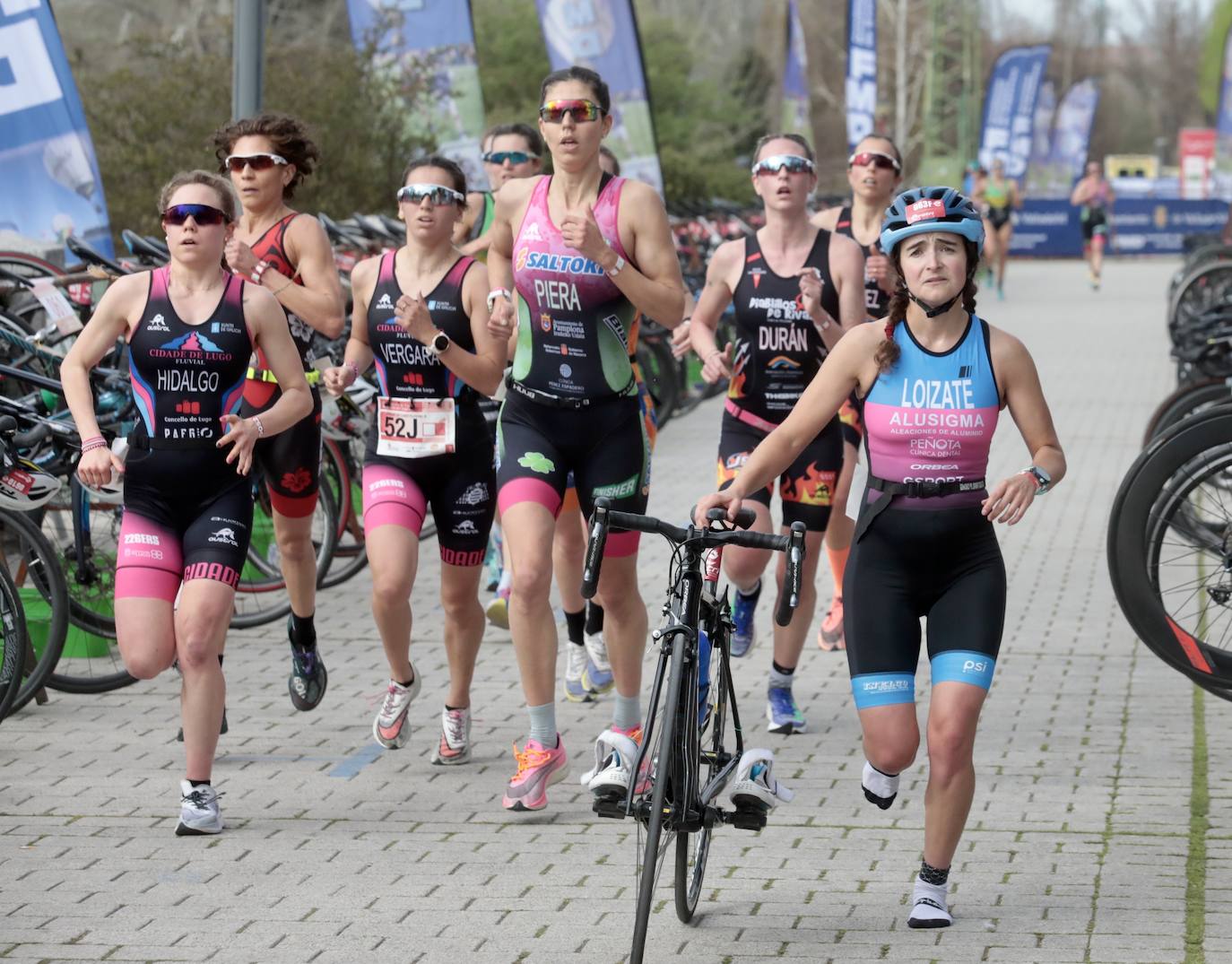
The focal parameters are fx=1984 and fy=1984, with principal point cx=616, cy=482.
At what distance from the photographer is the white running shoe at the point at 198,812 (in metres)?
5.88

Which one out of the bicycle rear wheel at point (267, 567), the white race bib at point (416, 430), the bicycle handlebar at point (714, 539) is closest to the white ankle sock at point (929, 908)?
the bicycle handlebar at point (714, 539)

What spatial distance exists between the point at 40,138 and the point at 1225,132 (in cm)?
4026

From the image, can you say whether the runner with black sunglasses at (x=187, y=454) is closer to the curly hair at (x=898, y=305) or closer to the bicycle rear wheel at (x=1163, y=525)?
the curly hair at (x=898, y=305)

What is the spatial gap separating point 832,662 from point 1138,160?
64222 millimetres

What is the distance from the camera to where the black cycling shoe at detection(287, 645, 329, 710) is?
719 centimetres

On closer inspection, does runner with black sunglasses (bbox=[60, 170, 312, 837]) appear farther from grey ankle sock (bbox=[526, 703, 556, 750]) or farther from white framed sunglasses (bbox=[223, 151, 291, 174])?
grey ankle sock (bbox=[526, 703, 556, 750])

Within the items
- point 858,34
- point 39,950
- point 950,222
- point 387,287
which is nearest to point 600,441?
point 387,287

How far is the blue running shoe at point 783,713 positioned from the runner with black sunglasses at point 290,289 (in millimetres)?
1638

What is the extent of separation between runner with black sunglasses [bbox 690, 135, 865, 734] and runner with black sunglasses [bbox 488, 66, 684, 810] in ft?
3.16

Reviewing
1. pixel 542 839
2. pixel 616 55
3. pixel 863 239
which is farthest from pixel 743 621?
pixel 616 55

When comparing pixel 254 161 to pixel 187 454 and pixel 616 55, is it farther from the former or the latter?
pixel 616 55

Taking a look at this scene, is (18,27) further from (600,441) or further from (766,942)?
(766,942)

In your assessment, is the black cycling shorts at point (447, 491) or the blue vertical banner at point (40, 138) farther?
the blue vertical banner at point (40, 138)

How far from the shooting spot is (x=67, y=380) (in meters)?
6.06
